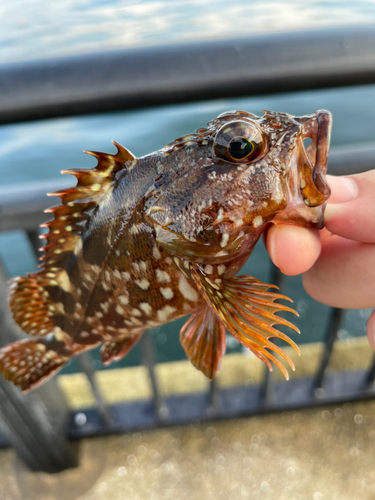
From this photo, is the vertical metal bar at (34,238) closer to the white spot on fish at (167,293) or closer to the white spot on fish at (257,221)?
the white spot on fish at (167,293)

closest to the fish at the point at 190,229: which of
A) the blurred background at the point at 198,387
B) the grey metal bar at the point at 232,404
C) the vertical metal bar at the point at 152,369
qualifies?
the blurred background at the point at 198,387

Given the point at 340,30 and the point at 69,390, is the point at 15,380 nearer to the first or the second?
the point at 340,30

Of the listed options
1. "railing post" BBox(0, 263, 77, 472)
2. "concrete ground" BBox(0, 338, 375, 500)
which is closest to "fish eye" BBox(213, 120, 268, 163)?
"railing post" BBox(0, 263, 77, 472)

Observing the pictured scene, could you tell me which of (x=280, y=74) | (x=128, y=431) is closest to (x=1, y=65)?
(x=280, y=74)

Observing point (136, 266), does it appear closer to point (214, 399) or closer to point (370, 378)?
point (214, 399)

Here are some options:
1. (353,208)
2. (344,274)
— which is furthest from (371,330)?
(353,208)
